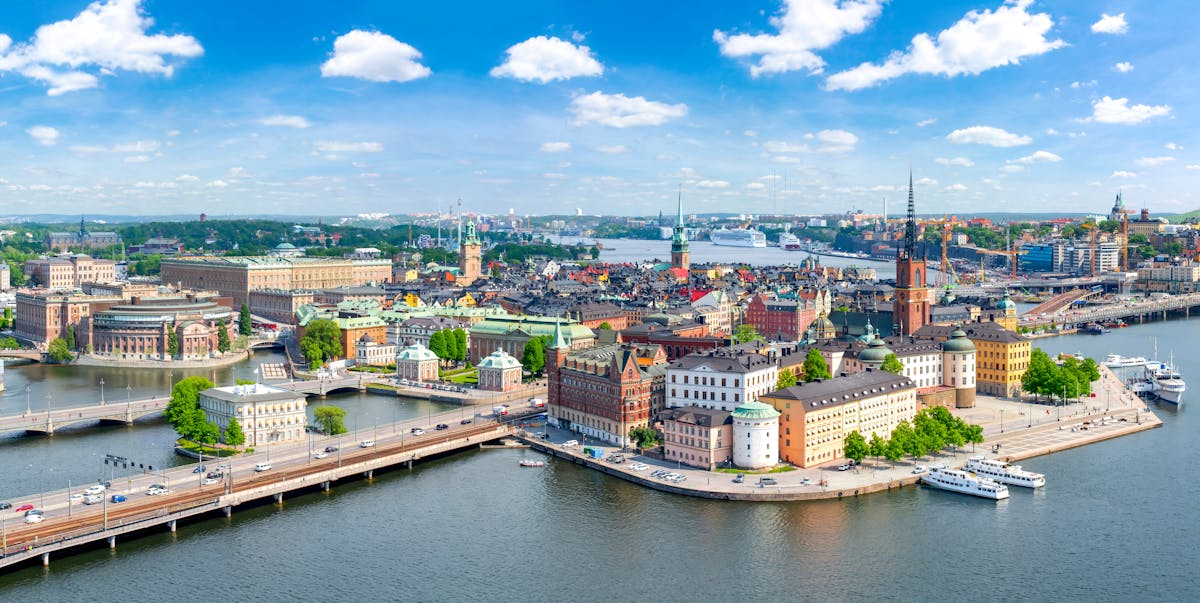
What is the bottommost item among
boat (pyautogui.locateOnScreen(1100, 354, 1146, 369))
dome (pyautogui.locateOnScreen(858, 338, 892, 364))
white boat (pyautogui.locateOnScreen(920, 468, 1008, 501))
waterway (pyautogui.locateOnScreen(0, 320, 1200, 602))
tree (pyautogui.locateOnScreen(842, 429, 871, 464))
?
waterway (pyautogui.locateOnScreen(0, 320, 1200, 602))

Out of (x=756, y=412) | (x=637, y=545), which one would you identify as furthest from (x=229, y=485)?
(x=756, y=412)

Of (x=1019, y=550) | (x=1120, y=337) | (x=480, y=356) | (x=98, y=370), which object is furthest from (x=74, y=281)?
(x=1019, y=550)

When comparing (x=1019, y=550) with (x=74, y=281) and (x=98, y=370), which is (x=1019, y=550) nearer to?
(x=98, y=370)

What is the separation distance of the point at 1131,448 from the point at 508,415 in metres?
32.3

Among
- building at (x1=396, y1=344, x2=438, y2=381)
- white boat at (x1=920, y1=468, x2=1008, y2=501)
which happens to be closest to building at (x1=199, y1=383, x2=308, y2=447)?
building at (x1=396, y1=344, x2=438, y2=381)

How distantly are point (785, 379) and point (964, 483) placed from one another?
48.1 ft

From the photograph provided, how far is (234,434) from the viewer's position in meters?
52.1

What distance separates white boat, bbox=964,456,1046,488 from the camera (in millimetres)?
47125

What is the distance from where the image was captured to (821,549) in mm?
39312

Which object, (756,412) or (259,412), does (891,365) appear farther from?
(259,412)

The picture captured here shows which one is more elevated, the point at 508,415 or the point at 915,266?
the point at 915,266

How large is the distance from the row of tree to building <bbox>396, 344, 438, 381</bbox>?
Answer: 34577mm

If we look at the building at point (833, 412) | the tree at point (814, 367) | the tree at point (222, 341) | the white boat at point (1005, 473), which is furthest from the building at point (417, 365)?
the white boat at point (1005, 473)

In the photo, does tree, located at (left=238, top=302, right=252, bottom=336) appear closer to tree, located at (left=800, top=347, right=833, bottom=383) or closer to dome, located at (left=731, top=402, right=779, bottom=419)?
tree, located at (left=800, top=347, right=833, bottom=383)
